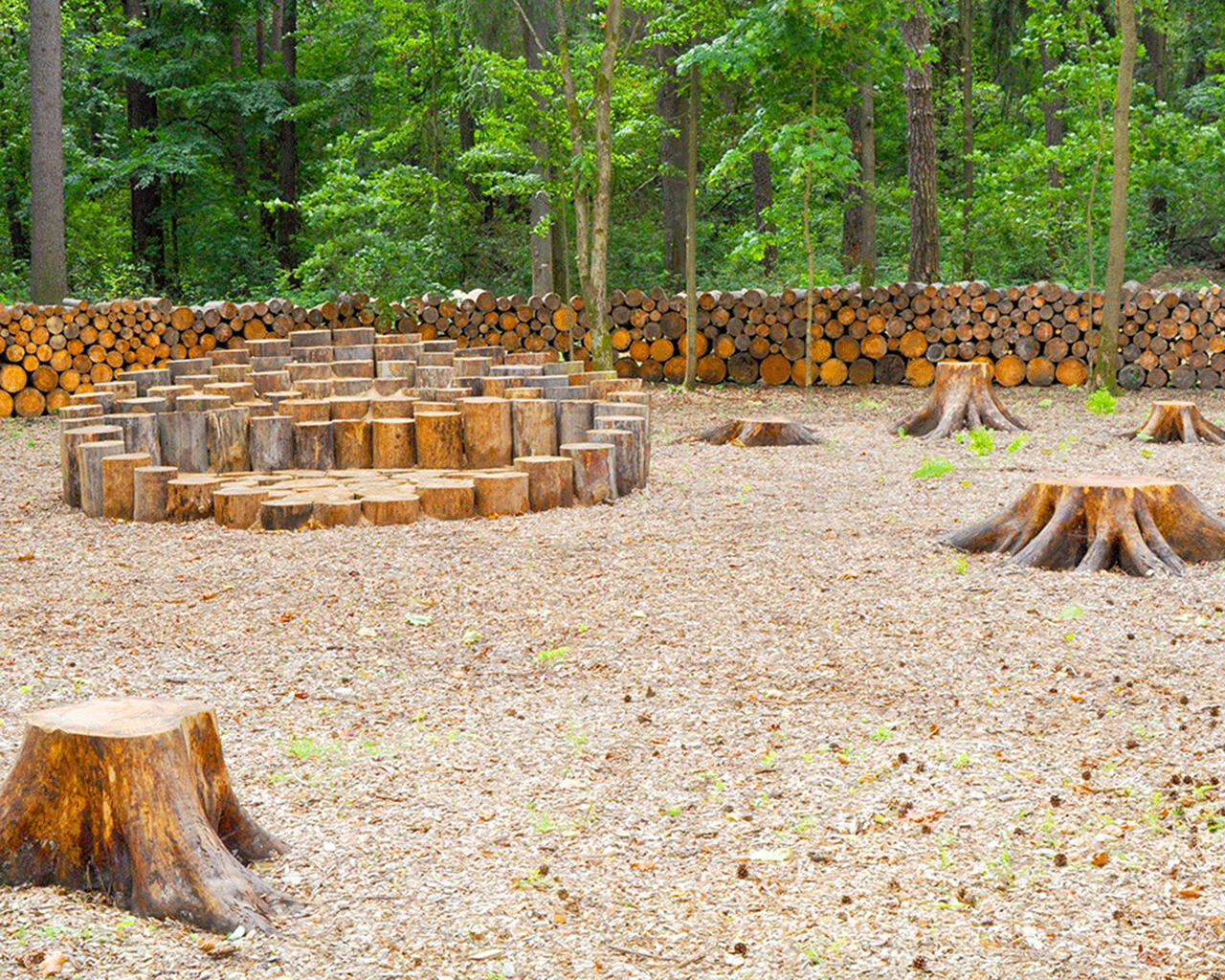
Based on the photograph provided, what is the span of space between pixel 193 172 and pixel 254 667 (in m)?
19.4

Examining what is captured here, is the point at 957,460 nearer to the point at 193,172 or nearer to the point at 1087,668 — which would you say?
the point at 1087,668

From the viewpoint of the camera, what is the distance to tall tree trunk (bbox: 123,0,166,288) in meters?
23.8

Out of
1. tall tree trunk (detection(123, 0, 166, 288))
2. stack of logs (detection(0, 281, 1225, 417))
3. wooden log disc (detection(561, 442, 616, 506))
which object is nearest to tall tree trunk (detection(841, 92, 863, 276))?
stack of logs (detection(0, 281, 1225, 417))

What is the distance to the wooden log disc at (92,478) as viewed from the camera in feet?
26.8

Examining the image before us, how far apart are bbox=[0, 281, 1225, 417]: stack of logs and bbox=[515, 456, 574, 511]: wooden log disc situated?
7.81 m

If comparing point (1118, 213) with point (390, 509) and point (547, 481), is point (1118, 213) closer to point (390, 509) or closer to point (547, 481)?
point (547, 481)

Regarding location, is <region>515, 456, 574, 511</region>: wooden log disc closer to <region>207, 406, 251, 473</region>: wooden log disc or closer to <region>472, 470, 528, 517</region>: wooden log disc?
<region>472, 470, 528, 517</region>: wooden log disc

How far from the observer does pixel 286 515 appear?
764 cm

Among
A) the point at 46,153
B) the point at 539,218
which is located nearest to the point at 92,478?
the point at 46,153

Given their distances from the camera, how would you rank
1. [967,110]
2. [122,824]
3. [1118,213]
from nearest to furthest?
[122,824] < [1118,213] < [967,110]

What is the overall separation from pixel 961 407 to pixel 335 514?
642 cm

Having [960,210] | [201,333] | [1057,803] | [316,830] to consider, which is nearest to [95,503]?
[316,830]

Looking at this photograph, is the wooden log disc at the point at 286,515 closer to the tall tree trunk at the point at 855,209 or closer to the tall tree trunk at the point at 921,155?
the tall tree trunk at the point at 921,155

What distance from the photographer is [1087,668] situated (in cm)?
479
